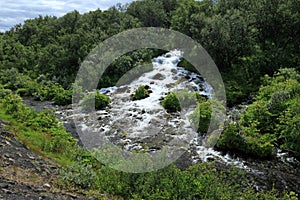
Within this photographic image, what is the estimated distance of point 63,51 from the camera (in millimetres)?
33000

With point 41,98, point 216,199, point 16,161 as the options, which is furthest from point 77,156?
point 41,98

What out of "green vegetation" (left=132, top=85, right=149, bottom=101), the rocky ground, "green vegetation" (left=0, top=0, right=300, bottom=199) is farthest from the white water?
the rocky ground

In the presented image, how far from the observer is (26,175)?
10.9 m

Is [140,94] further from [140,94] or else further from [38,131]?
[38,131]

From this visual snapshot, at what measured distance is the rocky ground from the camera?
905 cm

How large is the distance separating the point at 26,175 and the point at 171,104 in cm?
1479

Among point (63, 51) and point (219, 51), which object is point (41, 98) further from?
point (219, 51)

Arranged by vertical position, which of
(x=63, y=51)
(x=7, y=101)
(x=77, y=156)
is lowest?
(x=77, y=156)

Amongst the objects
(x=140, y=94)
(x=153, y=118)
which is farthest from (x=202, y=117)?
(x=140, y=94)

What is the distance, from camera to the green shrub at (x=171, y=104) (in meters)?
24.3

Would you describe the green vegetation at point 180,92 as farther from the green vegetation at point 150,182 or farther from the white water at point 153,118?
the white water at point 153,118

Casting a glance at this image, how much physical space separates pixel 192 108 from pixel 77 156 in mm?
11360

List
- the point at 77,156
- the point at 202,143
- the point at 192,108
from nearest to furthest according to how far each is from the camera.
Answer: the point at 77,156
the point at 202,143
the point at 192,108

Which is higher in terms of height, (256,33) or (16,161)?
(256,33)
